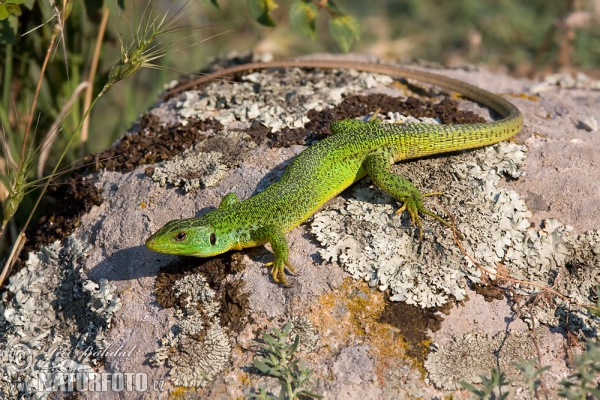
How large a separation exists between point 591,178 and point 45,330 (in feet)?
17.4

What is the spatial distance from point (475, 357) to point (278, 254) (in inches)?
68.4

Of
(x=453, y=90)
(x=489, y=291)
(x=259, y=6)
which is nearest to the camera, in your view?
(x=489, y=291)

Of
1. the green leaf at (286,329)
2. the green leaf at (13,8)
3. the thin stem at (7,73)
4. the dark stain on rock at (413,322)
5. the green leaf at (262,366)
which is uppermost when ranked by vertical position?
the green leaf at (13,8)

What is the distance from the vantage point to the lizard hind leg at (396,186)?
4661 millimetres

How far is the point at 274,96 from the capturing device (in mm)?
6348

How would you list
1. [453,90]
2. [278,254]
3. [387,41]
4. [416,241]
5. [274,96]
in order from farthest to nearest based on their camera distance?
[387,41]
[453,90]
[274,96]
[416,241]
[278,254]

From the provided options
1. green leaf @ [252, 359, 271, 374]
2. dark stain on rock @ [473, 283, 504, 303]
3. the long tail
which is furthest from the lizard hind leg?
green leaf @ [252, 359, 271, 374]

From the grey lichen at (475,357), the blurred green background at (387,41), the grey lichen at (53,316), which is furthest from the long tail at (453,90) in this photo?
the grey lichen at (53,316)

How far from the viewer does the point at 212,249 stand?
178 inches

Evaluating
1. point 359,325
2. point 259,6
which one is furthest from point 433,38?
point 359,325

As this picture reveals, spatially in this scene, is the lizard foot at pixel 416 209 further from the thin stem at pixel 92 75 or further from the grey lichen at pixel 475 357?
the thin stem at pixel 92 75

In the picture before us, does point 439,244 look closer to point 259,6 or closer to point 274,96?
point 274,96

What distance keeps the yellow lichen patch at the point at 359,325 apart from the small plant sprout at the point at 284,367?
0.95ft

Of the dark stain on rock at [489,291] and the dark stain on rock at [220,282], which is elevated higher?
the dark stain on rock at [220,282]
